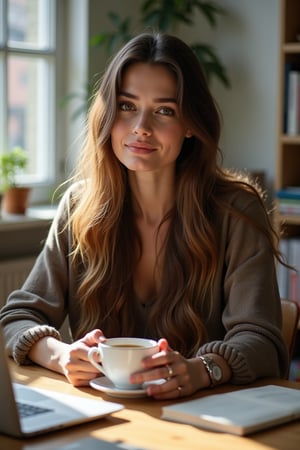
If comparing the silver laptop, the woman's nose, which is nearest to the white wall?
the woman's nose

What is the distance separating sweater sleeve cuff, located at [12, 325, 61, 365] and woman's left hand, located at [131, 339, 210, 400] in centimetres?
33

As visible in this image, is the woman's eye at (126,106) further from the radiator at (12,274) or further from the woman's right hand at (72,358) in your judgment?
the radiator at (12,274)

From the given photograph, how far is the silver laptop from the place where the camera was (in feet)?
4.30

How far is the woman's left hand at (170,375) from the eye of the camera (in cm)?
154

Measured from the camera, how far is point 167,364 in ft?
5.18

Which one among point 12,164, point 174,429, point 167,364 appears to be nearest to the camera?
point 174,429

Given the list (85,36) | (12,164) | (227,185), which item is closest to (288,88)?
(85,36)

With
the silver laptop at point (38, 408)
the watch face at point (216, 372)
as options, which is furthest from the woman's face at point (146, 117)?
the silver laptop at point (38, 408)

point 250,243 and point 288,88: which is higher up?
point 288,88

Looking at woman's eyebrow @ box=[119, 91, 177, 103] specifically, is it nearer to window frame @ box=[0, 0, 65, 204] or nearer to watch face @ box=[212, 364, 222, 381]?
watch face @ box=[212, 364, 222, 381]

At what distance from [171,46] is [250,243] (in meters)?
0.48

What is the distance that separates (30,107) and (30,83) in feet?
0.33

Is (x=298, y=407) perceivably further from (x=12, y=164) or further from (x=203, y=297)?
(x=12, y=164)

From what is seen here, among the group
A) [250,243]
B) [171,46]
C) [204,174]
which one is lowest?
[250,243]
